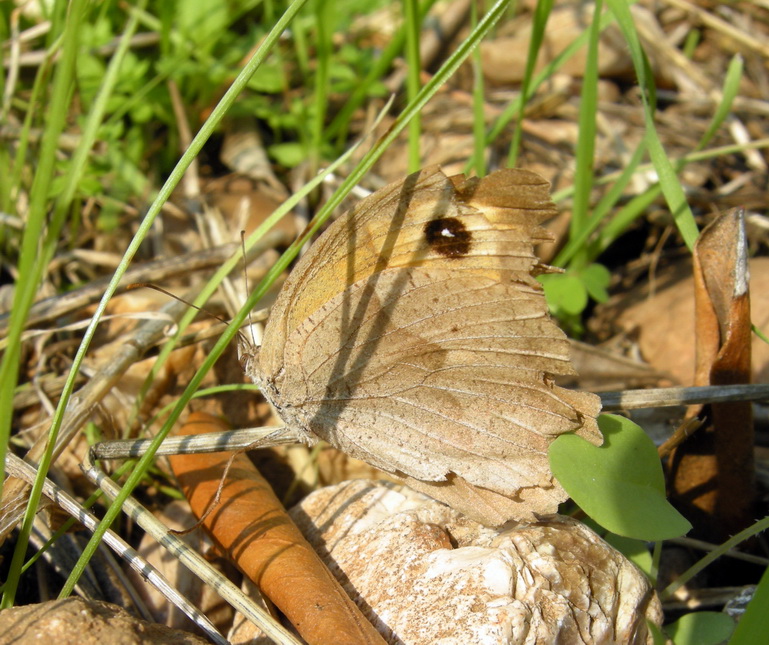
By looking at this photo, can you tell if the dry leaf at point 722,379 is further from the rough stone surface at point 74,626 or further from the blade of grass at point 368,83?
the rough stone surface at point 74,626

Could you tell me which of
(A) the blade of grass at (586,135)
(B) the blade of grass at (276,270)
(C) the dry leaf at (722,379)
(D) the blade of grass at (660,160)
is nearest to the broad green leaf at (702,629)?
(C) the dry leaf at (722,379)

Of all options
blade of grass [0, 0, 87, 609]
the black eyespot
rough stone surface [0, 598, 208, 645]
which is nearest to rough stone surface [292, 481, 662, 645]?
rough stone surface [0, 598, 208, 645]

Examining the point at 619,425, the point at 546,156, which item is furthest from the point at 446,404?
the point at 546,156

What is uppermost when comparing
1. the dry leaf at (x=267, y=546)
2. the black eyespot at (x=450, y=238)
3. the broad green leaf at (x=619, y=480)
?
the black eyespot at (x=450, y=238)

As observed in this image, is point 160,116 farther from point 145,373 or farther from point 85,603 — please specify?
point 85,603

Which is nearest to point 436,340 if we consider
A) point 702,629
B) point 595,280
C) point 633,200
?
point 702,629

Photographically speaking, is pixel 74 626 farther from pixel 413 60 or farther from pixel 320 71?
pixel 320 71

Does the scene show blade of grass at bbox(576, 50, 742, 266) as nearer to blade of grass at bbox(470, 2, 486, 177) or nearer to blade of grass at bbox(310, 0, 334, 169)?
blade of grass at bbox(470, 2, 486, 177)
